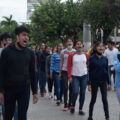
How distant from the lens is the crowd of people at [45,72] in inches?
224

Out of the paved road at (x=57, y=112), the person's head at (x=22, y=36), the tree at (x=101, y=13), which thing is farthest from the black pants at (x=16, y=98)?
the tree at (x=101, y=13)

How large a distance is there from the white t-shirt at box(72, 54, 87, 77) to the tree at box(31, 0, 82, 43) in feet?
102

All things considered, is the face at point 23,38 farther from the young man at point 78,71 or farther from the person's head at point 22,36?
the young man at point 78,71

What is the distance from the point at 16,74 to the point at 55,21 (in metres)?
37.1

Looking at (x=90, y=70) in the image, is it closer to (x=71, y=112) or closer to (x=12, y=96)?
(x=71, y=112)

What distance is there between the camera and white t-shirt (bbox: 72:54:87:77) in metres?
8.97

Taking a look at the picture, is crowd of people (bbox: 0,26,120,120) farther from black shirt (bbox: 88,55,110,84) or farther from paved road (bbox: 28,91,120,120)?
paved road (bbox: 28,91,120,120)

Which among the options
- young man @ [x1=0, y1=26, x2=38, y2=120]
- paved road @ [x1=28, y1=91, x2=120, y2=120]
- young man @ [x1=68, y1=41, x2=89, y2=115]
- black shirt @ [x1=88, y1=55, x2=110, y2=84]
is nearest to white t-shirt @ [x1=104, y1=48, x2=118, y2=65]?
paved road @ [x1=28, y1=91, x2=120, y2=120]

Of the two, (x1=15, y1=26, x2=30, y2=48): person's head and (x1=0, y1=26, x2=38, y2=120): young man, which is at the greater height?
(x1=15, y1=26, x2=30, y2=48): person's head

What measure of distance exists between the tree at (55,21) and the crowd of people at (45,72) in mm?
27459

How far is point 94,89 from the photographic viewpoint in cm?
812

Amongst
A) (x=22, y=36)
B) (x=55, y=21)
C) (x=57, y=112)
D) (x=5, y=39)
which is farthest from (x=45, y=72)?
(x=55, y=21)

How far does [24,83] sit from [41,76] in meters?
7.69

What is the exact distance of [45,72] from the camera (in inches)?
524
